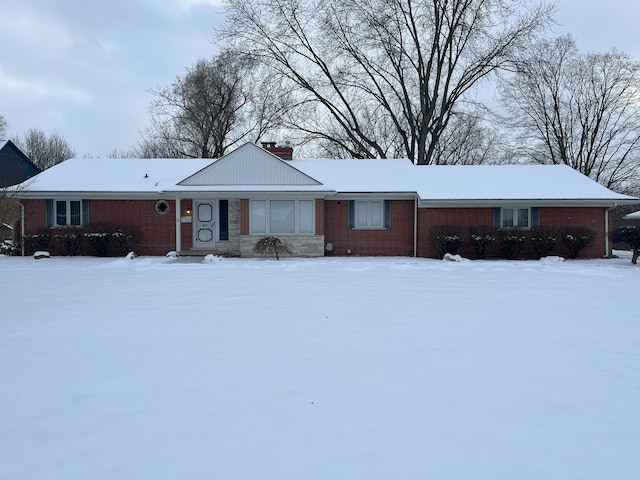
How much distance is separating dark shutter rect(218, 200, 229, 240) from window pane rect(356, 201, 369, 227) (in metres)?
5.34

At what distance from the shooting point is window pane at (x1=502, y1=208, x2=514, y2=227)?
19.7 m

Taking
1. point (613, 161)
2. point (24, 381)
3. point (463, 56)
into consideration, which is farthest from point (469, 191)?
point (613, 161)

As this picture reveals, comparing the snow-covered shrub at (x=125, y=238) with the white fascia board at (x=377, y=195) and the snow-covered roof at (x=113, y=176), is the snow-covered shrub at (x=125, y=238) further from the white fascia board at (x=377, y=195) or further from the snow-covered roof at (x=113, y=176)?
the white fascia board at (x=377, y=195)

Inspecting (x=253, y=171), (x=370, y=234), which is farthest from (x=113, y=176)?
(x=370, y=234)

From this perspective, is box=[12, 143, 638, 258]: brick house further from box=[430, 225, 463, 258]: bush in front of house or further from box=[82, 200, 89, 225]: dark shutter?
box=[430, 225, 463, 258]: bush in front of house

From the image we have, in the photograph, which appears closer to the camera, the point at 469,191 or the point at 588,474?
the point at 588,474

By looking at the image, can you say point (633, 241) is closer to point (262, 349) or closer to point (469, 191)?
point (469, 191)

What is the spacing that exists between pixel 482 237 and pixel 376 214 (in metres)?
4.24

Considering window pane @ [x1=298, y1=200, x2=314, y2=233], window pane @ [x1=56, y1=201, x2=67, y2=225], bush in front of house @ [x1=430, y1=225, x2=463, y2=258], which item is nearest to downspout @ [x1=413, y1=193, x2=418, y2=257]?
bush in front of house @ [x1=430, y1=225, x2=463, y2=258]

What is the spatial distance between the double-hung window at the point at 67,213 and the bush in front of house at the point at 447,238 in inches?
551

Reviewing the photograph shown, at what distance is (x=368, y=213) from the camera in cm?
→ 2005

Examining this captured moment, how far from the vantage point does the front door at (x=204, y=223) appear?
65.4 ft

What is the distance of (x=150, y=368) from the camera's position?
5105 mm

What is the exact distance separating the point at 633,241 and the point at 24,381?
19051 mm
